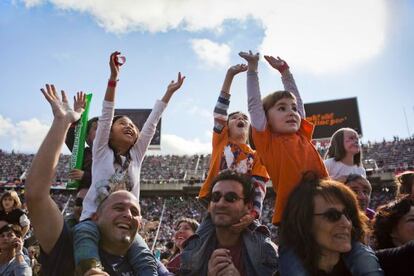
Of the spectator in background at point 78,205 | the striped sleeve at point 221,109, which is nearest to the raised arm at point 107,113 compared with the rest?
the spectator in background at point 78,205

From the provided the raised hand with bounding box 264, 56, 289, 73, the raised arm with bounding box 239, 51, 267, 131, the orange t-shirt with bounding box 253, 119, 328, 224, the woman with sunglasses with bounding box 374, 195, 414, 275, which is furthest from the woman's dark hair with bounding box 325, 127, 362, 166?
the raised arm with bounding box 239, 51, 267, 131

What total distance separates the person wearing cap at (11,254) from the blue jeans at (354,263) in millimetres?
2926

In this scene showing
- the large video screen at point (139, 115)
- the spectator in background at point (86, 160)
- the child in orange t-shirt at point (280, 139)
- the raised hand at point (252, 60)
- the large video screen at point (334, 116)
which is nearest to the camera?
the child in orange t-shirt at point (280, 139)

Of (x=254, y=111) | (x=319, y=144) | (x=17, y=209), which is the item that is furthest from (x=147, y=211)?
(x=254, y=111)

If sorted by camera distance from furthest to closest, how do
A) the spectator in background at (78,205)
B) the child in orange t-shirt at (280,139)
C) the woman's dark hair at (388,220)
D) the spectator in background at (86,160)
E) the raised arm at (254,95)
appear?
the spectator in background at (86,160)
the spectator in background at (78,205)
the raised arm at (254,95)
the child in orange t-shirt at (280,139)
the woman's dark hair at (388,220)

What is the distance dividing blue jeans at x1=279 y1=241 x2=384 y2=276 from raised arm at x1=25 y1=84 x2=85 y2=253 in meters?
1.37

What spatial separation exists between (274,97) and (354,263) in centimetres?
147

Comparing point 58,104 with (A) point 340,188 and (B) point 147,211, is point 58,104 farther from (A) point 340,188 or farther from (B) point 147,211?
(B) point 147,211

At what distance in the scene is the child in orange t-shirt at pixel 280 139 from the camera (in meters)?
2.84

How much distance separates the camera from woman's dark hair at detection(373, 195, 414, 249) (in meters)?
2.73

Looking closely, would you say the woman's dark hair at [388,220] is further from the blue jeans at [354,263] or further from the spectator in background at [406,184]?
the spectator in background at [406,184]

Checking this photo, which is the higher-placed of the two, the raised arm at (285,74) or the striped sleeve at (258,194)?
the raised arm at (285,74)

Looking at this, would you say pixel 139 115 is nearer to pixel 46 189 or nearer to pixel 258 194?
pixel 258 194

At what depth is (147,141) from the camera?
12.7 feet
